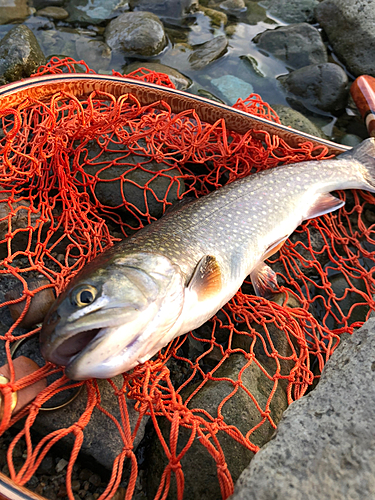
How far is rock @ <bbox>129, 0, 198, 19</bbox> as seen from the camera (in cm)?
708

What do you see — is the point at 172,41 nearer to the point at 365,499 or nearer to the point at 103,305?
the point at 103,305

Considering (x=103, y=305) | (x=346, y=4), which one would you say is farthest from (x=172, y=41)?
(x=103, y=305)

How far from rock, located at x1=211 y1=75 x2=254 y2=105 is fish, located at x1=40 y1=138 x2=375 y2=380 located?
Result: 2.67 m

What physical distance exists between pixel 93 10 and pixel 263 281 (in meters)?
6.86

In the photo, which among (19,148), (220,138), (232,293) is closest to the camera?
(232,293)

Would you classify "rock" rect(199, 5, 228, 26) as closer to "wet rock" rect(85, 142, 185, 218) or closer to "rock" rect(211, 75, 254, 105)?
"rock" rect(211, 75, 254, 105)

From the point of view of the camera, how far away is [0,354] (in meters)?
2.54

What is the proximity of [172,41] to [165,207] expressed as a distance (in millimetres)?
4688

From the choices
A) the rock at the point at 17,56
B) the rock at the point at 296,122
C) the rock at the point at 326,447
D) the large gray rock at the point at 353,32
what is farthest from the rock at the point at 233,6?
the rock at the point at 326,447

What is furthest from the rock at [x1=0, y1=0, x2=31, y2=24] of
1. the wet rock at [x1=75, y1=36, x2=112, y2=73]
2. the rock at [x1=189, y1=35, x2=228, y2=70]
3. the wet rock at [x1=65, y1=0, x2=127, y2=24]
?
the rock at [x1=189, y1=35, x2=228, y2=70]

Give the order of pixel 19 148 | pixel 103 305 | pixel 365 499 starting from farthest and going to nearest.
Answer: pixel 19 148
pixel 103 305
pixel 365 499

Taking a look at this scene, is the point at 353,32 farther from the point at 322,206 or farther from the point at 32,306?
the point at 32,306

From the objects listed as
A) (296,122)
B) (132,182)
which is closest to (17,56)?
(132,182)

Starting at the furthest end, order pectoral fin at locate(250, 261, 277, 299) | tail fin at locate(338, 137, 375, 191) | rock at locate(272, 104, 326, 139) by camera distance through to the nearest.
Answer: rock at locate(272, 104, 326, 139) < tail fin at locate(338, 137, 375, 191) < pectoral fin at locate(250, 261, 277, 299)
